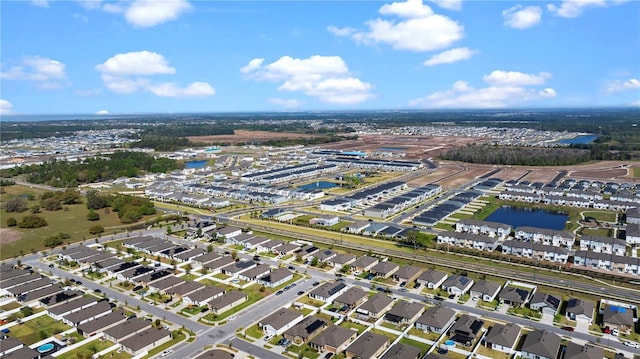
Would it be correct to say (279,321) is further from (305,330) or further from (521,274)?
(521,274)

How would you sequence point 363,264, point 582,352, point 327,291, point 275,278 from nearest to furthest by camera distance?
1. point 582,352
2. point 327,291
3. point 275,278
4. point 363,264

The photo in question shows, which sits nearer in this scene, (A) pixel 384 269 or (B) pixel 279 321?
(B) pixel 279 321

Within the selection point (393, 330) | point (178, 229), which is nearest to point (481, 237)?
point (393, 330)

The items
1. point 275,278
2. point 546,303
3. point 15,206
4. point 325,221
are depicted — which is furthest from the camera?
→ point 15,206

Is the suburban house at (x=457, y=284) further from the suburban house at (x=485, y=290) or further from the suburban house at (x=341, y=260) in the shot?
the suburban house at (x=341, y=260)

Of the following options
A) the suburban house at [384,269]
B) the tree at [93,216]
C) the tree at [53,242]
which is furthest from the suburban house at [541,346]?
the tree at [93,216]

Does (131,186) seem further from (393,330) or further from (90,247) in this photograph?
(393,330)

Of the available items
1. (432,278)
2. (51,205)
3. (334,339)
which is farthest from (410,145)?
(334,339)
